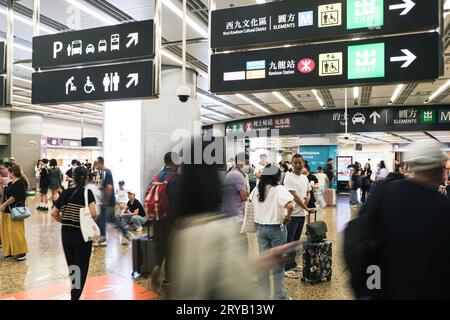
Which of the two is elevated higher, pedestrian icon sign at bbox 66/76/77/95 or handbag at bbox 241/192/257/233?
pedestrian icon sign at bbox 66/76/77/95

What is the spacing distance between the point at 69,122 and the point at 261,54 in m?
23.4

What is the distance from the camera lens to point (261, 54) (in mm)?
3684

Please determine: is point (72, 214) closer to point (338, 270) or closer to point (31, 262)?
point (31, 262)

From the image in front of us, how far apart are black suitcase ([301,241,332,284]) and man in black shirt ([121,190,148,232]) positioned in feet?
13.5

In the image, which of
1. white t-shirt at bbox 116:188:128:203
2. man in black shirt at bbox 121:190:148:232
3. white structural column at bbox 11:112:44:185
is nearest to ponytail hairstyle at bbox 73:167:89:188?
man in black shirt at bbox 121:190:148:232

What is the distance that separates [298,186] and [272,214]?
125 cm

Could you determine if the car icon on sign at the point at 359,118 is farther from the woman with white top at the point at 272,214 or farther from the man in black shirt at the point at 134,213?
the woman with white top at the point at 272,214

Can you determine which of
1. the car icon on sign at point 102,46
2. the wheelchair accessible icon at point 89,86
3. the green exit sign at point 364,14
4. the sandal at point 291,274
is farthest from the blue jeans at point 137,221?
the green exit sign at point 364,14

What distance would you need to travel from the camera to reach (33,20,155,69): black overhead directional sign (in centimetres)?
401

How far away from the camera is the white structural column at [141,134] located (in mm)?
8836

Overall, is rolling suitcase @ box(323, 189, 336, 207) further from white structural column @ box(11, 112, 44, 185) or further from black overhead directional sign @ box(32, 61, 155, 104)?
white structural column @ box(11, 112, 44, 185)

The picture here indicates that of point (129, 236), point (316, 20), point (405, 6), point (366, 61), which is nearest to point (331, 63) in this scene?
point (366, 61)

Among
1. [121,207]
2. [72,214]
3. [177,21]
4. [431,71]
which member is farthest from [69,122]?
[431,71]
